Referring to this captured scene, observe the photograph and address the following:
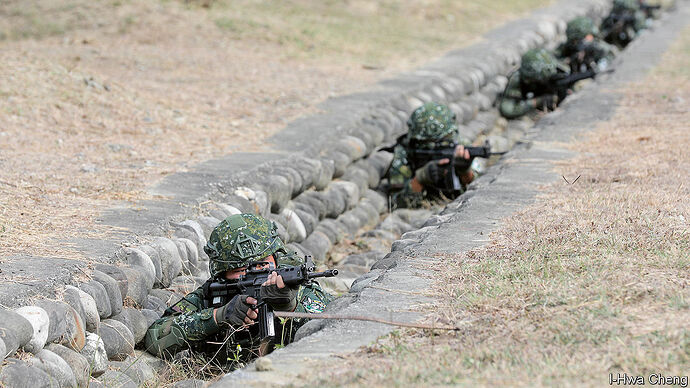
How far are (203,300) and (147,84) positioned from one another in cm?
633

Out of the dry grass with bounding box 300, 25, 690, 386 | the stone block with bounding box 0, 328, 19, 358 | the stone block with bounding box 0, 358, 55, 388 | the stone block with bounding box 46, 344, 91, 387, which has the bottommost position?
the stone block with bounding box 46, 344, 91, 387

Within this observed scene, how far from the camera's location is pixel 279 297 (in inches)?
187

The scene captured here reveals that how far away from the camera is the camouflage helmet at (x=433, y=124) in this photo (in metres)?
9.32

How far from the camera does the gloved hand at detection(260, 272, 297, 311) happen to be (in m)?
4.70

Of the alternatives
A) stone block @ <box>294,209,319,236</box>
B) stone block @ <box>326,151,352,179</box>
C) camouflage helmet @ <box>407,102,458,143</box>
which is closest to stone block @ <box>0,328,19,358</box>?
stone block @ <box>294,209,319,236</box>

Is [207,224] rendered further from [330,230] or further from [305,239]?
[330,230]

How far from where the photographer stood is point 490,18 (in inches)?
752

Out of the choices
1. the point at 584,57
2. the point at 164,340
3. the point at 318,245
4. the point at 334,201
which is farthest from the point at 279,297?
the point at 584,57

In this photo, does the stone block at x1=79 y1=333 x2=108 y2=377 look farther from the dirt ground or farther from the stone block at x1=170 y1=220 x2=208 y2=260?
the stone block at x1=170 y1=220 x2=208 y2=260

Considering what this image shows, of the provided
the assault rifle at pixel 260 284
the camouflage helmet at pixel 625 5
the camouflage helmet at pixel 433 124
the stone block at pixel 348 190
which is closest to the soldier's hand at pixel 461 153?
the camouflage helmet at pixel 433 124

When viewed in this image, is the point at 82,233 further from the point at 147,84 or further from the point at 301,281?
the point at 147,84

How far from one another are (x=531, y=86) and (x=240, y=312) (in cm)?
952

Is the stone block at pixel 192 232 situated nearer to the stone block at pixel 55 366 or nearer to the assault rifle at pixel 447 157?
the stone block at pixel 55 366

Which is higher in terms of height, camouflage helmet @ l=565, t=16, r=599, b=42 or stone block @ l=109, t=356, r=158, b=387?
camouflage helmet @ l=565, t=16, r=599, b=42
